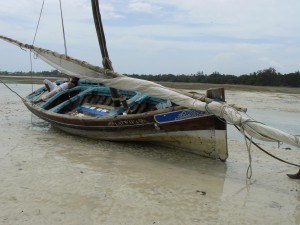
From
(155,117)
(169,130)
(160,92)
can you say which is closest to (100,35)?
(160,92)

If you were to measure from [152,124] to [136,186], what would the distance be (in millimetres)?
1768

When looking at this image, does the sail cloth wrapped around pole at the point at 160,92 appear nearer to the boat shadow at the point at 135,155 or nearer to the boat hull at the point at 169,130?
the boat hull at the point at 169,130

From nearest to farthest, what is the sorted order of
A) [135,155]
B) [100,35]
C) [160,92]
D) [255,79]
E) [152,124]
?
[160,92] < [152,124] < [135,155] < [100,35] < [255,79]

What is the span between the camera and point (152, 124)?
6484mm

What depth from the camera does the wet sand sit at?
3947mm

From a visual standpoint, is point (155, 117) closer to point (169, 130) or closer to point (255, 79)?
point (169, 130)

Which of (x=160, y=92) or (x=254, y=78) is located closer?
(x=160, y=92)

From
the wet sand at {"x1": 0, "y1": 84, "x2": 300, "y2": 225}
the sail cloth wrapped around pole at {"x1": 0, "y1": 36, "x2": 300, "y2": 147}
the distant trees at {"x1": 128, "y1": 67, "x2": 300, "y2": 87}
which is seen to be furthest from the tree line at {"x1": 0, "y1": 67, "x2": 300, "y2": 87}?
the wet sand at {"x1": 0, "y1": 84, "x2": 300, "y2": 225}

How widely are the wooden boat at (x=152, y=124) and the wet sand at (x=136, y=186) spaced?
25cm

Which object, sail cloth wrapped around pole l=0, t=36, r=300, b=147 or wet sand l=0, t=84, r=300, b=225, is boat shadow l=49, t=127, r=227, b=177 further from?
sail cloth wrapped around pole l=0, t=36, r=300, b=147

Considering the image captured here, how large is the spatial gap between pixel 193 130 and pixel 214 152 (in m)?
0.54

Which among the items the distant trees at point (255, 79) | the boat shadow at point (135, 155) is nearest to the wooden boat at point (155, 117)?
the boat shadow at point (135, 155)

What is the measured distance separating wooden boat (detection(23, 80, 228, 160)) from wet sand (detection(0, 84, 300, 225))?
25cm

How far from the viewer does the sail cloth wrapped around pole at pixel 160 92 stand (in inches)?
191
